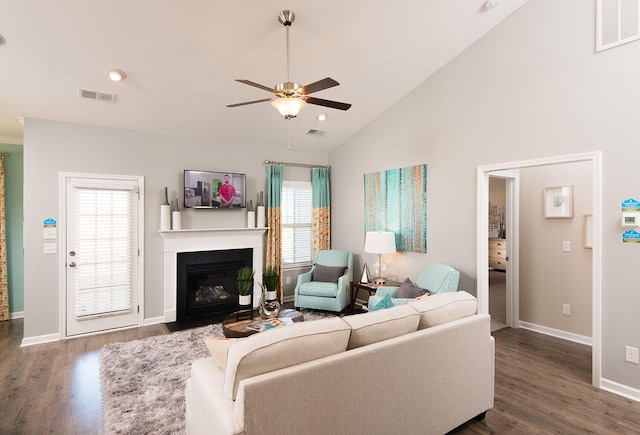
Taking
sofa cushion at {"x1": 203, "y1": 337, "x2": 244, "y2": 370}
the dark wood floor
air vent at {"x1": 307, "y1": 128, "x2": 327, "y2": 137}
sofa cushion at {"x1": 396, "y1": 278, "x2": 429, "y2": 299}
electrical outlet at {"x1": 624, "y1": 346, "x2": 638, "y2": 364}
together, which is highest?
air vent at {"x1": 307, "y1": 128, "x2": 327, "y2": 137}

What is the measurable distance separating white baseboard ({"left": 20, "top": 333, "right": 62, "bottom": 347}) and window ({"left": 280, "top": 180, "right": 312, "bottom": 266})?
3.22 metres

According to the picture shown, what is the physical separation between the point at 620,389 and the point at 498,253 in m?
6.27

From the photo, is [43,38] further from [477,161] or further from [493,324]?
[493,324]

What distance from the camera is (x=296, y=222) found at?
591 cm

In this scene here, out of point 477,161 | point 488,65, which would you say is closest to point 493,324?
point 477,161

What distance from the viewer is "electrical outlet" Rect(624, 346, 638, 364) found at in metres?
2.70

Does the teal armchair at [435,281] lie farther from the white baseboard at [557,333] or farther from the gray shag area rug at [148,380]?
the gray shag area rug at [148,380]

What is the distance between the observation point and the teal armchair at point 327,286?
4.86 metres

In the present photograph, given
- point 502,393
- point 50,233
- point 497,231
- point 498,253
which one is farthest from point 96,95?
point 497,231

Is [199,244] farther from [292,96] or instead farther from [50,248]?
[292,96]

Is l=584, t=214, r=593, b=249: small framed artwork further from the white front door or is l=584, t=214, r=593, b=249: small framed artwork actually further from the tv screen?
the white front door

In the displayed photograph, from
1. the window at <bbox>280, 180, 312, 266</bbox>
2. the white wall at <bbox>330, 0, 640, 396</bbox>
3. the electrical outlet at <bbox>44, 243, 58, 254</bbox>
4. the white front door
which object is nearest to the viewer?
the white wall at <bbox>330, 0, 640, 396</bbox>

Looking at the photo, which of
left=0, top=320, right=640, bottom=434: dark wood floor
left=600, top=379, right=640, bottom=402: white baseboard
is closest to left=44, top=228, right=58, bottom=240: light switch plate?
Answer: left=0, top=320, right=640, bottom=434: dark wood floor

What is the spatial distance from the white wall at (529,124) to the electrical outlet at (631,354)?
3cm
